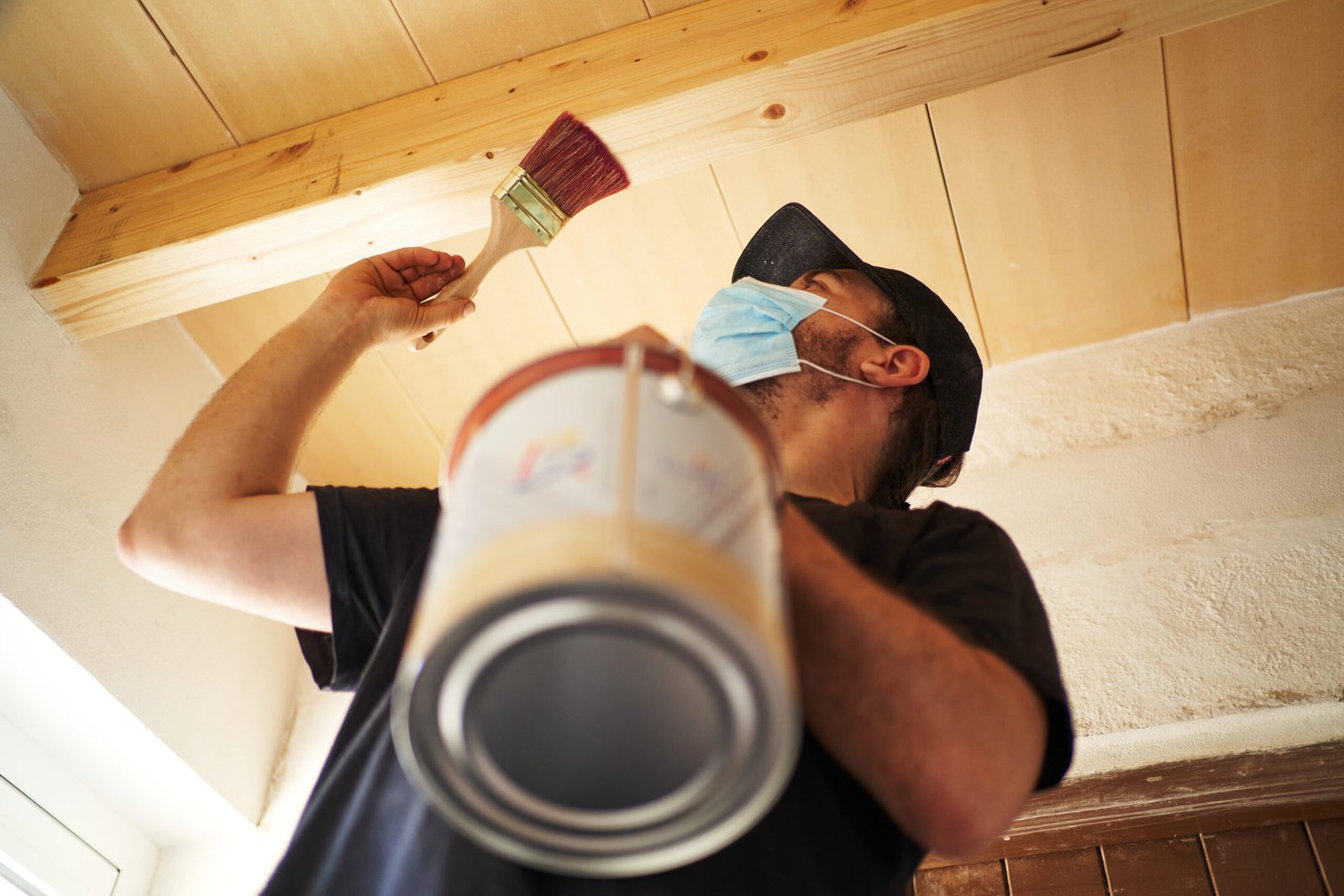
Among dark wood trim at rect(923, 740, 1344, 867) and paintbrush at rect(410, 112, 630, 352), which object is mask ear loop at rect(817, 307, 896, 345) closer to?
paintbrush at rect(410, 112, 630, 352)

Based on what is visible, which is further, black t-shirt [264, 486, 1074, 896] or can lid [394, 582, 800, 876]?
black t-shirt [264, 486, 1074, 896]

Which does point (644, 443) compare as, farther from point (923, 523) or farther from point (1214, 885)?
point (1214, 885)

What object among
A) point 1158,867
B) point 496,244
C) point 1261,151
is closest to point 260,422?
point 496,244

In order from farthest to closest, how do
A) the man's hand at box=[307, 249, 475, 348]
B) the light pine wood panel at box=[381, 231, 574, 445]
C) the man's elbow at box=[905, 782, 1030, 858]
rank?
the light pine wood panel at box=[381, 231, 574, 445]
the man's hand at box=[307, 249, 475, 348]
the man's elbow at box=[905, 782, 1030, 858]

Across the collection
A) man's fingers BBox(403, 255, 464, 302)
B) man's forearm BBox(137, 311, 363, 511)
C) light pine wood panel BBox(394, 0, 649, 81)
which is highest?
light pine wood panel BBox(394, 0, 649, 81)

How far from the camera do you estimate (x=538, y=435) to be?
500 mm

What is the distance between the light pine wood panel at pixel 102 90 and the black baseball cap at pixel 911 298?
83cm

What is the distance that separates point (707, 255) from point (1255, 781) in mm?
1042

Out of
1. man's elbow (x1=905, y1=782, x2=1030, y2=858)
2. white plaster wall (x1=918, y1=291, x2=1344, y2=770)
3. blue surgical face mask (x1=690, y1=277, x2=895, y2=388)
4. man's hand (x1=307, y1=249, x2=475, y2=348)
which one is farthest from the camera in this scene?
white plaster wall (x1=918, y1=291, x2=1344, y2=770)

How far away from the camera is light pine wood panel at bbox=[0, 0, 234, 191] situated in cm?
147

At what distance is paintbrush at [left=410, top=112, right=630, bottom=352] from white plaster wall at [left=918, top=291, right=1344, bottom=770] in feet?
2.72

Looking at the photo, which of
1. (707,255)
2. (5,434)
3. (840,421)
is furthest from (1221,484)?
(5,434)

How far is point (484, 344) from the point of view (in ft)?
5.89

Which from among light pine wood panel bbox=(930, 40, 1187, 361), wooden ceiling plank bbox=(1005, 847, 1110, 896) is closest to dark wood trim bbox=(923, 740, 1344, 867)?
wooden ceiling plank bbox=(1005, 847, 1110, 896)
